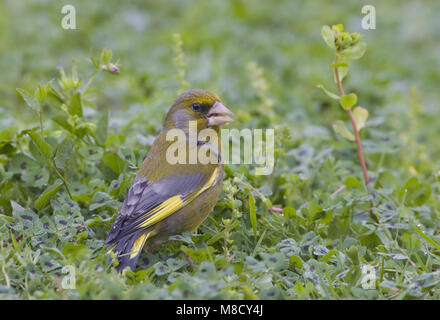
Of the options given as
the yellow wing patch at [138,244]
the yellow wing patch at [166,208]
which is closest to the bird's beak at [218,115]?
the yellow wing patch at [166,208]

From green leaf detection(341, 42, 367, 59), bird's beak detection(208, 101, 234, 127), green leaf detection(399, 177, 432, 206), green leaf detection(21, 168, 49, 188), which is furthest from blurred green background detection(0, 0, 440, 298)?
green leaf detection(341, 42, 367, 59)

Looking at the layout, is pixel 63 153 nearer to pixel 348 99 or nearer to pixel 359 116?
pixel 348 99

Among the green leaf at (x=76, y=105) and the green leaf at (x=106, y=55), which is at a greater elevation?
the green leaf at (x=106, y=55)

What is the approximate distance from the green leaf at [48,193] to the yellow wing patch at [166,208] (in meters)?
0.71

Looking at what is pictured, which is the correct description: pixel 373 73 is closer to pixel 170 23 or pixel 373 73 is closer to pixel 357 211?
pixel 170 23

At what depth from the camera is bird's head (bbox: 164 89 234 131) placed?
14.6 ft

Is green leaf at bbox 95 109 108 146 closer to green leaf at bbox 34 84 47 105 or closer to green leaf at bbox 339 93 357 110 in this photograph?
green leaf at bbox 34 84 47 105

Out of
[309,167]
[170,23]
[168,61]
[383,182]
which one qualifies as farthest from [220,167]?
[170,23]

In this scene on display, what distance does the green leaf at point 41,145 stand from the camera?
4.13 metres

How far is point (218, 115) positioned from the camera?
444cm

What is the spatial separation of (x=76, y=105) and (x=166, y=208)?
1.09 m

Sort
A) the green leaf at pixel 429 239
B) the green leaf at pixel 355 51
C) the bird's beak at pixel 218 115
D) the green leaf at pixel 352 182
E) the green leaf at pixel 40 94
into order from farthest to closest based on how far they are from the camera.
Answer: the green leaf at pixel 352 182 < the bird's beak at pixel 218 115 < the green leaf at pixel 355 51 < the green leaf at pixel 40 94 < the green leaf at pixel 429 239

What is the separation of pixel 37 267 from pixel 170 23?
6.33 metres

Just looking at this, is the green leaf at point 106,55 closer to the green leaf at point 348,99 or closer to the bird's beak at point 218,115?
the bird's beak at point 218,115
